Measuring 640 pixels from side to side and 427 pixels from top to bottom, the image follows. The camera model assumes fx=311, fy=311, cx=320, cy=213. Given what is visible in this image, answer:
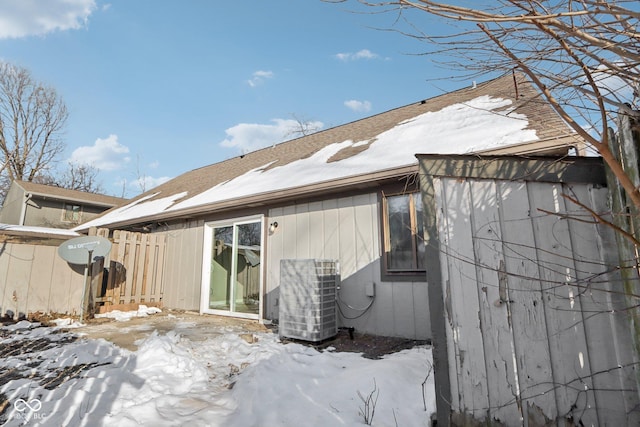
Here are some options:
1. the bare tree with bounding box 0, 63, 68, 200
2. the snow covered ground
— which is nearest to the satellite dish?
the snow covered ground

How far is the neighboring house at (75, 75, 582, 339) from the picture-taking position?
4.45 meters

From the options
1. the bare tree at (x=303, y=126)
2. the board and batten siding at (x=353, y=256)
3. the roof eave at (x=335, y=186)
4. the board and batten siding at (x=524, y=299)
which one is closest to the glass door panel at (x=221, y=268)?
the roof eave at (x=335, y=186)

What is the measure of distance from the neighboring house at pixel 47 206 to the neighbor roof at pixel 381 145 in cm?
1100

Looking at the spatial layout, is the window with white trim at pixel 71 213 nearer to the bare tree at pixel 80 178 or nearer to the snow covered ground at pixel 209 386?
the bare tree at pixel 80 178

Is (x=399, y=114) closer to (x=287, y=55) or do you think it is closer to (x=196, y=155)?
(x=287, y=55)

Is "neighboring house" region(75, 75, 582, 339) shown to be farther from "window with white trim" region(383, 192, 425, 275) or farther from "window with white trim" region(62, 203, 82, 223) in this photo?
"window with white trim" region(62, 203, 82, 223)

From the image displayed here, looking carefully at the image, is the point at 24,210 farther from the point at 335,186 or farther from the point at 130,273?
the point at 335,186

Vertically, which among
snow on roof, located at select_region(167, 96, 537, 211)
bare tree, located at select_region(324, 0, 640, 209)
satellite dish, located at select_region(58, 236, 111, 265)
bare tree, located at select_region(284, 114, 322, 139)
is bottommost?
satellite dish, located at select_region(58, 236, 111, 265)

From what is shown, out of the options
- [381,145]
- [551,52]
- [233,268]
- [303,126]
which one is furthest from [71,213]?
[551,52]

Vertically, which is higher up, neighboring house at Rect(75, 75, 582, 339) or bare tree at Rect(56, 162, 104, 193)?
bare tree at Rect(56, 162, 104, 193)

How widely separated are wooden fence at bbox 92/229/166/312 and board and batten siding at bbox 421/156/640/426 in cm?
726

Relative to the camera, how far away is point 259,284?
640 cm

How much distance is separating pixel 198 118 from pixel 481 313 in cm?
1396

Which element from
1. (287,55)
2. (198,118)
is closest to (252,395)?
(287,55)
